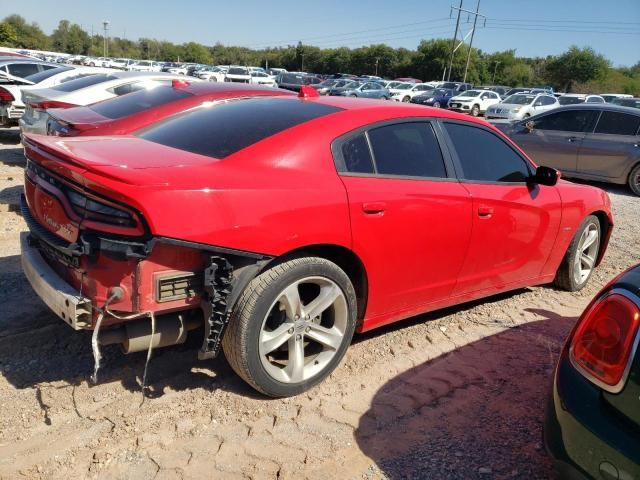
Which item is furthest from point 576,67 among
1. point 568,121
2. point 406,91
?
point 568,121

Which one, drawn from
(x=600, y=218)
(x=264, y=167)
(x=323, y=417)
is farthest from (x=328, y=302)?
(x=600, y=218)

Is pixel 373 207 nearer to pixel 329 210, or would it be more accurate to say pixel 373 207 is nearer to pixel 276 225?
pixel 329 210

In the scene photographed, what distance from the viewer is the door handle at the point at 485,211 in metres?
3.74

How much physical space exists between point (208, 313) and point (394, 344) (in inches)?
62.8

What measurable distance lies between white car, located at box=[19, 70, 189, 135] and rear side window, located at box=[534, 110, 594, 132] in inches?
286

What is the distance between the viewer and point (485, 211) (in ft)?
12.4

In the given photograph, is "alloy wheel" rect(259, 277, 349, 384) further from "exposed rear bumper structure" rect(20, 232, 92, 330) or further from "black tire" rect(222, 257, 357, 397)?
"exposed rear bumper structure" rect(20, 232, 92, 330)

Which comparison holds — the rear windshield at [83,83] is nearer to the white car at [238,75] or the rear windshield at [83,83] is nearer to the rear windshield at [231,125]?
the rear windshield at [231,125]

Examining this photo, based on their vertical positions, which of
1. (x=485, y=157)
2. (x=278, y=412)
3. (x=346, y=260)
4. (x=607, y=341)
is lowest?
(x=278, y=412)

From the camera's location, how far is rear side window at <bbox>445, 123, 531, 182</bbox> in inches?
151

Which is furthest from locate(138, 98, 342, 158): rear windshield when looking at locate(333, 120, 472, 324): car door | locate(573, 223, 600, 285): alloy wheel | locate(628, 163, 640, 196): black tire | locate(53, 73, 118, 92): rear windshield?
locate(628, 163, 640, 196): black tire

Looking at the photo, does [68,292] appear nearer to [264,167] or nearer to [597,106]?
[264,167]

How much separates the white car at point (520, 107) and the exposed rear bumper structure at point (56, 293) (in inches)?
920

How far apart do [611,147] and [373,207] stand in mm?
8936
